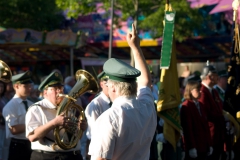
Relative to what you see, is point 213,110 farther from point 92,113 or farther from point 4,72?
point 4,72

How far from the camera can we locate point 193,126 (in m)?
10.3

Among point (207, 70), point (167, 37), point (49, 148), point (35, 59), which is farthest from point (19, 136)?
point (35, 59)

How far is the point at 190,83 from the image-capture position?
9.98 meters

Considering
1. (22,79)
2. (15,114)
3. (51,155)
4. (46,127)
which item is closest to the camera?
(46,127)

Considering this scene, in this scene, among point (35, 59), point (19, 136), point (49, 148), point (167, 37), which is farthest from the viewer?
point (35, 59)

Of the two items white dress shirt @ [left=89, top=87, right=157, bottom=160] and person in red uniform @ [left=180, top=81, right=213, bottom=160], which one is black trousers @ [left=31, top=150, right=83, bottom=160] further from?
person in red uniform @ [left=180, top=81, right=213, bottom=160]

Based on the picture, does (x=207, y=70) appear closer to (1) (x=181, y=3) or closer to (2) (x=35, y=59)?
(1) (x=181, y=3)

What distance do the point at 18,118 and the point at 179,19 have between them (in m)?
15.2

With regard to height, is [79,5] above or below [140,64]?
above

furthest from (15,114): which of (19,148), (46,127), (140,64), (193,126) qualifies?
(140,64)

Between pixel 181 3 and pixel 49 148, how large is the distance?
1516 centimetres

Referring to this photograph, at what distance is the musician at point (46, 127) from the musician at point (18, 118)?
1.01 metres

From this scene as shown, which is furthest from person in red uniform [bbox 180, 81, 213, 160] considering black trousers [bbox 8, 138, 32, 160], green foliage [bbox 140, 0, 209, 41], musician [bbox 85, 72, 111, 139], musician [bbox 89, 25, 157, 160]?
green foliage [bbox 140, 0, 209, 41]

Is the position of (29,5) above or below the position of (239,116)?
above
